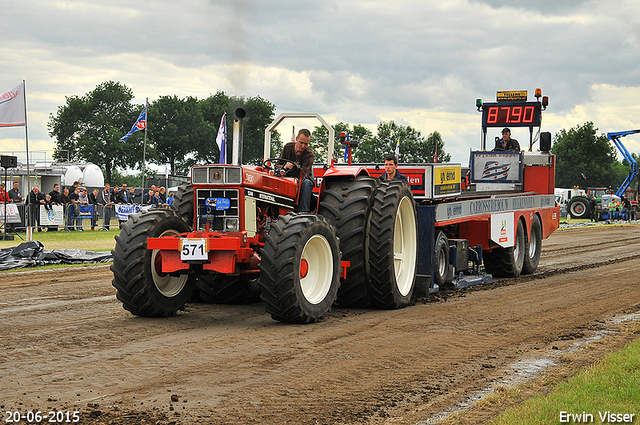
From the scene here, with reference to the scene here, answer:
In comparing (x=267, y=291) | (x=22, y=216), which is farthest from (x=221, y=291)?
(x=22, y=216)

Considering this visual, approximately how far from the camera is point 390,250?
9.15m

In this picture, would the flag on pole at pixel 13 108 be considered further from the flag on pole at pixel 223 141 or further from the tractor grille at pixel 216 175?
the tractor grille at pixel 216 175

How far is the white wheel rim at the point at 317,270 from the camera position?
325 inches

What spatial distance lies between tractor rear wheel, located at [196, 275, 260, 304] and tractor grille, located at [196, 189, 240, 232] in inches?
58.6

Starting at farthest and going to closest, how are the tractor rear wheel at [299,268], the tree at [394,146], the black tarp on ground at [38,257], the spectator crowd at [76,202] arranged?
1. the tree at [394,146]
2. the spectator crowd at [76,202]
3. the black tarp on ground at [38,257]
4. the tractor rear wheel at [299,268]

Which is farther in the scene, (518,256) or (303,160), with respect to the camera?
(518,256)

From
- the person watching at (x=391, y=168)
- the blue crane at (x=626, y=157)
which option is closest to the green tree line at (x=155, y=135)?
the blue crane at (x=626, y=157)

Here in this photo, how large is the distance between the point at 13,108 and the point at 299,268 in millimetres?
15588

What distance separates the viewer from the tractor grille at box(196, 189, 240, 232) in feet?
26.8

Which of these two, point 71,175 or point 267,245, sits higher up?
point 71,175

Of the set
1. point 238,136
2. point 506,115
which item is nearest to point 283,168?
point 238,136

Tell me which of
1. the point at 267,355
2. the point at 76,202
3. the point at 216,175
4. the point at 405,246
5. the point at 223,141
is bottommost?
the point at 267,355

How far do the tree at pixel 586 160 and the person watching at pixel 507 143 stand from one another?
6961 centimetres

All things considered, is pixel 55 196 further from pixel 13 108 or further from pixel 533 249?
pixel 533 249
